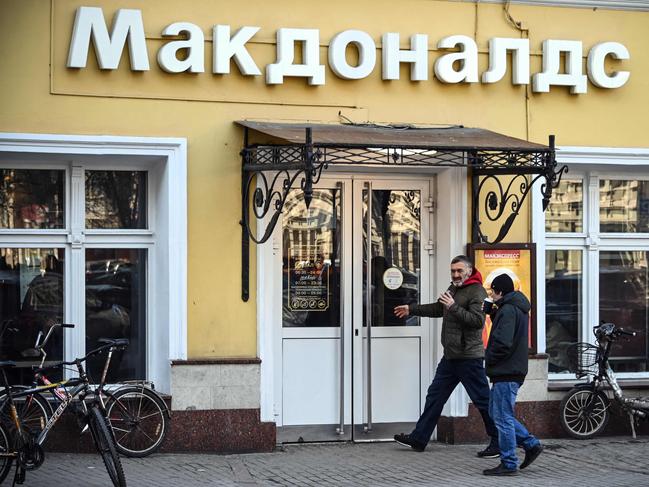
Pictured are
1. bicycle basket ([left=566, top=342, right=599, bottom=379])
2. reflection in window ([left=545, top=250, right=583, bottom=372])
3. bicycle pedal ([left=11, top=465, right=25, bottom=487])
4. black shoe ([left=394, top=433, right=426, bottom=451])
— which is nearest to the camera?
bicycle pedal ([left=11, top=465, right=25, bottom=487])

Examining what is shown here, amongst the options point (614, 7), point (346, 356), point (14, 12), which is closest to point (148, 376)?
point (346, 356)

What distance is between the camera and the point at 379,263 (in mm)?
11445

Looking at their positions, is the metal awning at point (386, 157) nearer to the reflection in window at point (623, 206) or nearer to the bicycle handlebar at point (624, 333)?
the reflection in window at point (623, 206)

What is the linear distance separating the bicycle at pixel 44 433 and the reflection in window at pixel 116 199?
5.40 ft

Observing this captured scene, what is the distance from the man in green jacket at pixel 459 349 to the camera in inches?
404

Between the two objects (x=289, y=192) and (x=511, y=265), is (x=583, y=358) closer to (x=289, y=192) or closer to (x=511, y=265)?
(x=511, y=265)

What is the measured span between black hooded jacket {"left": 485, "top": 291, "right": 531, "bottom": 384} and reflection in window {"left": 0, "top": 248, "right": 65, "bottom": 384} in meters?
3.89

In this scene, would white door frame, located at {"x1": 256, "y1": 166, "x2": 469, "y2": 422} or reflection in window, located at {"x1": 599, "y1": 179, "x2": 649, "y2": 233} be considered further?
reflection in window, located at {"x1": 599, "y1": 179, "x2": 649, "y2": 233}

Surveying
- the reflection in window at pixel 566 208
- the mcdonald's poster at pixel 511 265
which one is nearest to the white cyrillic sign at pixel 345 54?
the reflection in window at pixel 566 208

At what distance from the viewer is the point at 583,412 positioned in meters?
11.4

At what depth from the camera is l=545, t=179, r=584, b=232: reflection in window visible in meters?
11.9

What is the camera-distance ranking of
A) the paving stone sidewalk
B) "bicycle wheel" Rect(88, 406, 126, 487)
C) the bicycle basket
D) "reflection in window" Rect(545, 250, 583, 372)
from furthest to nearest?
"reflection in window" Rect(545, 250, 583, 372)
the bicycle basket
the paving stone sidewalk
"bicycle wheel" Rect(88, 406, 126, 487)

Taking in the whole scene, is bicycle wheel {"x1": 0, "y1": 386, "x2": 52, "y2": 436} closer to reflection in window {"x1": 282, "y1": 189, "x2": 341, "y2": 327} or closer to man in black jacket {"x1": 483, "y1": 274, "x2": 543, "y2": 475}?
reflection in window {"x1": 282, "y1": 189, "x2": 341, "y2": 327}

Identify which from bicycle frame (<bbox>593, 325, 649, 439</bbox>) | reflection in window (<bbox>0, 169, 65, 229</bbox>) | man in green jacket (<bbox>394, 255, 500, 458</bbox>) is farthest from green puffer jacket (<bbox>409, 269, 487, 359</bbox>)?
reflection in window (<bbox>0, 169, 65, 229</bbox>)
